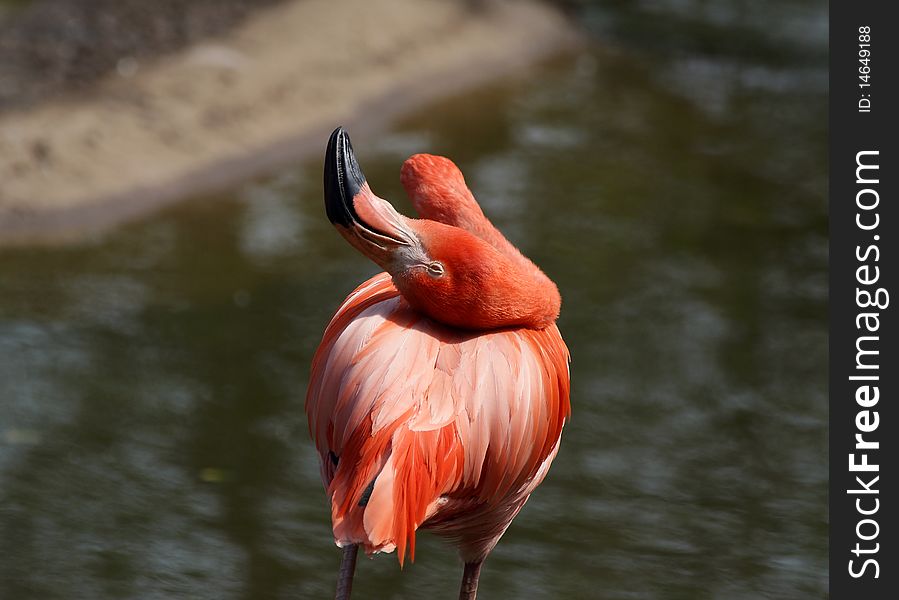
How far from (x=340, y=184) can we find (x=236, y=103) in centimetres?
469

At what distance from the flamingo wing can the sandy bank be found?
139 inches

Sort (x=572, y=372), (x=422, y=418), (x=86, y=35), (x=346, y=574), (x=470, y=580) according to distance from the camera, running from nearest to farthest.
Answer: (x=422, y=418) < (x=346, y=574) < (x=470, y=580) < (x=572, y=372) < (x=86, y=35)

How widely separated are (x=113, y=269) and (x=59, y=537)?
200 cm

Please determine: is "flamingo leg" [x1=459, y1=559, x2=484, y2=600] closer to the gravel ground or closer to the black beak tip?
the black beak tip

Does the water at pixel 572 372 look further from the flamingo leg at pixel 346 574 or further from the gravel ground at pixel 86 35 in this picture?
the gravel ground at pixel 86 35

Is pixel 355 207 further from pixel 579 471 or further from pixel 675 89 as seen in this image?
pixel 675 89

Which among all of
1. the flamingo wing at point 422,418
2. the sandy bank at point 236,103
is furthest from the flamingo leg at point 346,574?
the sandy bank at point 236,103

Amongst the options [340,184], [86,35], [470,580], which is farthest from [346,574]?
[86,35]

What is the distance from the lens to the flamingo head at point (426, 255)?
267cm

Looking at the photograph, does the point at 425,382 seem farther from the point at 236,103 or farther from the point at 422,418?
the point at 236,103

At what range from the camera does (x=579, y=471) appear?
4512mm

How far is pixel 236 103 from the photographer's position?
7.17 m

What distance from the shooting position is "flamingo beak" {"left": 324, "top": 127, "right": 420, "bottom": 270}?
8.73 ft

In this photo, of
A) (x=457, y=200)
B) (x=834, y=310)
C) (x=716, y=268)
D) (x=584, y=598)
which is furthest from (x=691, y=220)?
(x=457, y=200)
